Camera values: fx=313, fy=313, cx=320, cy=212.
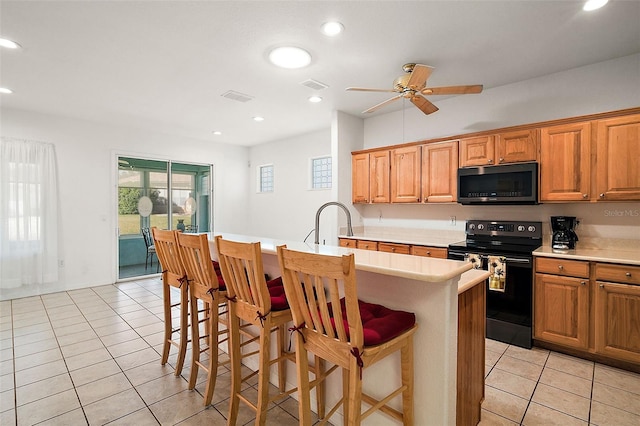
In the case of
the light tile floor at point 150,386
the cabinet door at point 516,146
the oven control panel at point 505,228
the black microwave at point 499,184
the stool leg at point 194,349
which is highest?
the cabinet door at point 516,146

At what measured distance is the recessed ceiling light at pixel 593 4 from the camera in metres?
2.16

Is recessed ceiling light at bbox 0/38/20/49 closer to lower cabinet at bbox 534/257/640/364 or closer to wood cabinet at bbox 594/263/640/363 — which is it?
lower cabinet at bbox 534/257/640/364

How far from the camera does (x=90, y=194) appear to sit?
5.19 meters

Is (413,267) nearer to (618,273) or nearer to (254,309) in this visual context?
(254,309)

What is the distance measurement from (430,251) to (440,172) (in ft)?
3.29

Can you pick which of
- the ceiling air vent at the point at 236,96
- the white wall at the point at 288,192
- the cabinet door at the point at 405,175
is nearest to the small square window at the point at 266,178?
the white wall at the point at 288,192

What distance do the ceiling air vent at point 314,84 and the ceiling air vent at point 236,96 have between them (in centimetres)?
85

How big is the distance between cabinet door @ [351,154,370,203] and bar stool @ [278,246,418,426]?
10.1 ft

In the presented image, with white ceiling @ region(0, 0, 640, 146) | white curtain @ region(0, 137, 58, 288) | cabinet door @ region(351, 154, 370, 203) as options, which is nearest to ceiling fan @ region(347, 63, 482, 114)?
white ceiling @ region(0, 0, 640, 146)

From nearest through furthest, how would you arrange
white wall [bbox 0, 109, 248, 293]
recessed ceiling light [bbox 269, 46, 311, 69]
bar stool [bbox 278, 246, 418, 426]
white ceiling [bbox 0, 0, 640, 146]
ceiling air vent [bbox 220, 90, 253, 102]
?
bar stool [bbox 278, 246, 418, 426], white ceiling [bbox 0, 0, 640, 146], recessed ceiling light [bbox 269, 46, 311, 69], ceiling air vent [bbox 220, 90, 253, 102], white wall [bbox 0, 109, 248, 293]

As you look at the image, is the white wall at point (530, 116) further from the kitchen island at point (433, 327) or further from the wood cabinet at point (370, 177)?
the kitchen island at point (433, 327)

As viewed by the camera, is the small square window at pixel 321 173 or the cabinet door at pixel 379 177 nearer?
the cabinet door at pixel 379 177

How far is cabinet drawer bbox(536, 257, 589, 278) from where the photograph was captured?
2.66 metres

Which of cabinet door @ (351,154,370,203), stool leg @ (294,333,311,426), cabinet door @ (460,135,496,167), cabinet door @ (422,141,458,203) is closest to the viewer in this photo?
stool leg @ (294,333,311,426)
